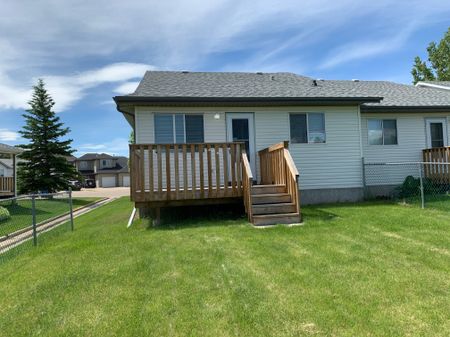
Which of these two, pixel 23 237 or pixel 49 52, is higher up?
pixel 49 52

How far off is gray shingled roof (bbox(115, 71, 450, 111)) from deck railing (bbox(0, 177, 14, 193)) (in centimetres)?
1328

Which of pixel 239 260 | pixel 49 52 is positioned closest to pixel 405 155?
pixel 239 260

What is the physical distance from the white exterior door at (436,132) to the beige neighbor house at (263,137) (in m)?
0.04

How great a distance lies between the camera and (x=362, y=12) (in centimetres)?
1191

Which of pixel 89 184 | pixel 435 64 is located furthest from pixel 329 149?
pixel 89 184

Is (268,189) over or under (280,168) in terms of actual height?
under

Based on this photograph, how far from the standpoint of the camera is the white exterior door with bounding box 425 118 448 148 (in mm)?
12211

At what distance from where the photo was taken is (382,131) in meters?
11.9

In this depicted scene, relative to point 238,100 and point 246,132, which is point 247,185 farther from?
point 238,100

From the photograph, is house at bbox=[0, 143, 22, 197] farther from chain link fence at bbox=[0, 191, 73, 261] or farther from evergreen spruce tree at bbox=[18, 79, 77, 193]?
chain link fence at bbox=[0, 191, 73, 261]

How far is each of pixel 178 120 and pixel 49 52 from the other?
21.4 feet

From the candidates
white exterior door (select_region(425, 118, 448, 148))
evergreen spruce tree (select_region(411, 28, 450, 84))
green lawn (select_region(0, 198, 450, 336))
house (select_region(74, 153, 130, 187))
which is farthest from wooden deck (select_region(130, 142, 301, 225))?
house (select_region(74, 153, 130, 187))

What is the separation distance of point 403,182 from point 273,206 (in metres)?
7.00

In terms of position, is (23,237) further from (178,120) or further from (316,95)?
(316,95)
